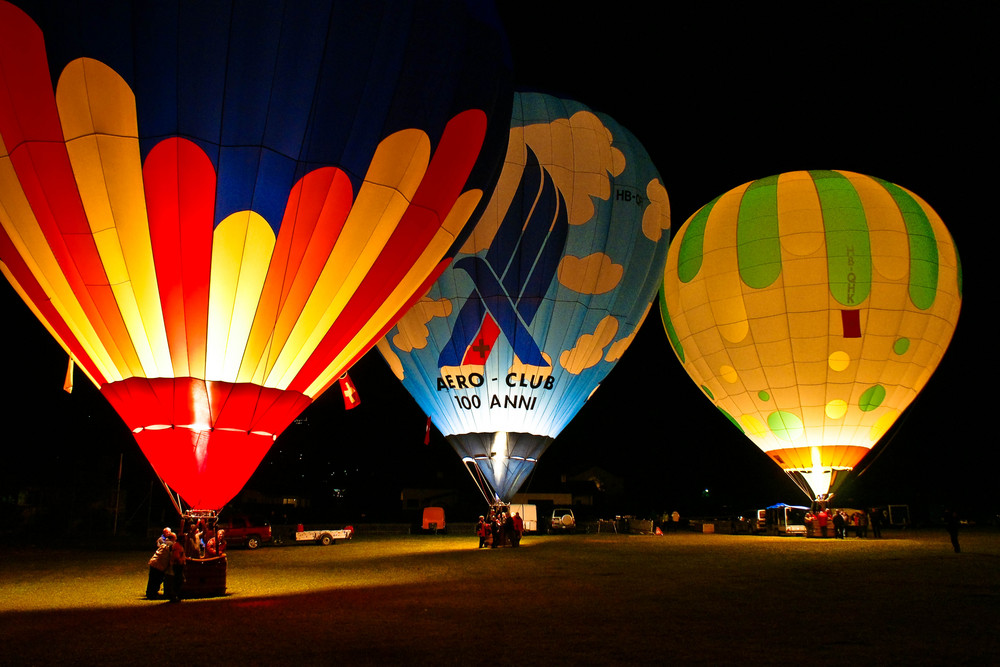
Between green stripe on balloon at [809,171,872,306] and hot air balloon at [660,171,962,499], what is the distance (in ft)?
0.07

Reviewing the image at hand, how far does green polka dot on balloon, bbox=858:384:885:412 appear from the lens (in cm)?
1750

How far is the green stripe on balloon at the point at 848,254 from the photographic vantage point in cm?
1703

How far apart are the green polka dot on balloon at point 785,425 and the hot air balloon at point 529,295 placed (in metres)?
5.23

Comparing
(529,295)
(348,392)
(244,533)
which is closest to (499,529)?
(529,295)

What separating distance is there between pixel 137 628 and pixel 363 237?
4.16 metres

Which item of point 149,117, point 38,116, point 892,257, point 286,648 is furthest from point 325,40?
point 892,257

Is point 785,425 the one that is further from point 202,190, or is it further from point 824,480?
point 202,190

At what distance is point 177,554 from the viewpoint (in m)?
7.72

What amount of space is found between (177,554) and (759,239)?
13868 millimetres

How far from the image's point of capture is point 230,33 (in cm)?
744

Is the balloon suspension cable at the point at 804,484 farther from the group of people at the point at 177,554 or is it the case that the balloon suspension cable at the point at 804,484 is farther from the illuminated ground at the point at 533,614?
the group of people at the point at 177,554

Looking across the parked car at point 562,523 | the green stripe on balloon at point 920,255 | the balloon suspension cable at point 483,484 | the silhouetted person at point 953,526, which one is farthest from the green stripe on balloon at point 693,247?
the parked car at point 562,523

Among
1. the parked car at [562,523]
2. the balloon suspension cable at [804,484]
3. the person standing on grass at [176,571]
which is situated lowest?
the parked car at [562,523]

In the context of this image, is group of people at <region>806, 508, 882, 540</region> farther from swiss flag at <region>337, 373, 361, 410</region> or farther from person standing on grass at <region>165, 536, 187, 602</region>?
person standing on grass at <region>165, 536, 187, 602</region>
